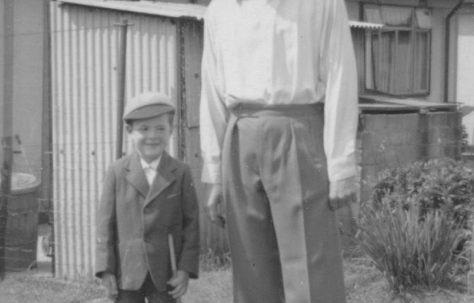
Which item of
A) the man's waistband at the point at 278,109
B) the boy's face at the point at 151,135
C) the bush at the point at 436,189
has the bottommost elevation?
the bush at the point at 436,189

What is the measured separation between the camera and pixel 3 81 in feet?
35.5

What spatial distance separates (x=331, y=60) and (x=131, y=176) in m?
1.06

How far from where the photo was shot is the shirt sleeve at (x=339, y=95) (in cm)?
386

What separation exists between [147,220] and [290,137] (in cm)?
78

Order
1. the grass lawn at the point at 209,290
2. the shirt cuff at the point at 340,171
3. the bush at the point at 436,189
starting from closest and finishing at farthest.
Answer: the shirt cuff at the point at 340,171
the grass lawn at the point at 209,290
the bush at the point at 436,189

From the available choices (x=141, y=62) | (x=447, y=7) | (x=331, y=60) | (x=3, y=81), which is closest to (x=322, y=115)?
(x=331, y=60)

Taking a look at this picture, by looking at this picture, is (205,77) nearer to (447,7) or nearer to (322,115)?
(322,115)

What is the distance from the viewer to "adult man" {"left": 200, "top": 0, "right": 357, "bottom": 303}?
3.90 meters

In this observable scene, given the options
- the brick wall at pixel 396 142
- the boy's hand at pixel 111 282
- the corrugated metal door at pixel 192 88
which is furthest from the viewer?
the brick wall at pixel 396 142

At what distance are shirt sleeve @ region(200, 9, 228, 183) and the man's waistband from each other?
4.9 inches

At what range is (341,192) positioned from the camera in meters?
3.86

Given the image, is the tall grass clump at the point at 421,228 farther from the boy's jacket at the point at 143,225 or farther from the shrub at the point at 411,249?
the boy's jacket at the point at 143,225

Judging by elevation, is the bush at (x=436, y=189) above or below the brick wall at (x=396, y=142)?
below

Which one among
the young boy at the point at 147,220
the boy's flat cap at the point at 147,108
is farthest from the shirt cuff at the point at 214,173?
the boy's flat cap at the point at 147,108
